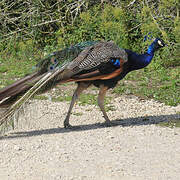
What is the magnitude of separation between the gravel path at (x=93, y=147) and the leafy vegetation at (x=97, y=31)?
1397 mm

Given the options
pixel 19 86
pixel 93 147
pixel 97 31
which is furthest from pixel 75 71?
pixel 97 31

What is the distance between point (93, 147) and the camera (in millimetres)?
5121

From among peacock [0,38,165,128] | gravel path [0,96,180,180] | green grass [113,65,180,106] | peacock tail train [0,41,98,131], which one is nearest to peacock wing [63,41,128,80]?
peacock [0,38,165,128]

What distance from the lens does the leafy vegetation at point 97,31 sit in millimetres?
8789

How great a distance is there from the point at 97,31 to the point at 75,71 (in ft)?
15.5

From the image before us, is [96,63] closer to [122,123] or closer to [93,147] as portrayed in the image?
[122,123]

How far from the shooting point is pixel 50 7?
35.4 feet

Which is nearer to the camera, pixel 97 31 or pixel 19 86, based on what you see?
pixel 19 86

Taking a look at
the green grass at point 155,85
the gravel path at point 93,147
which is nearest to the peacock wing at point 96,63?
the gravel path at point 93,147

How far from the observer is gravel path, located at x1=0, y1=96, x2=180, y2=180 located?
4.32m

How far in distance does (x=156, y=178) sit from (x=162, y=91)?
3.94 m

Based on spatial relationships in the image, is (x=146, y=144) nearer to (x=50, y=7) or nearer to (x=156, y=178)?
(x=156, y=178)

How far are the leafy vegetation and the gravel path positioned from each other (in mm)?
1397

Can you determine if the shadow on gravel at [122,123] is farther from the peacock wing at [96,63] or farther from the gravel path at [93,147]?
the peacock wing at [96,63]
